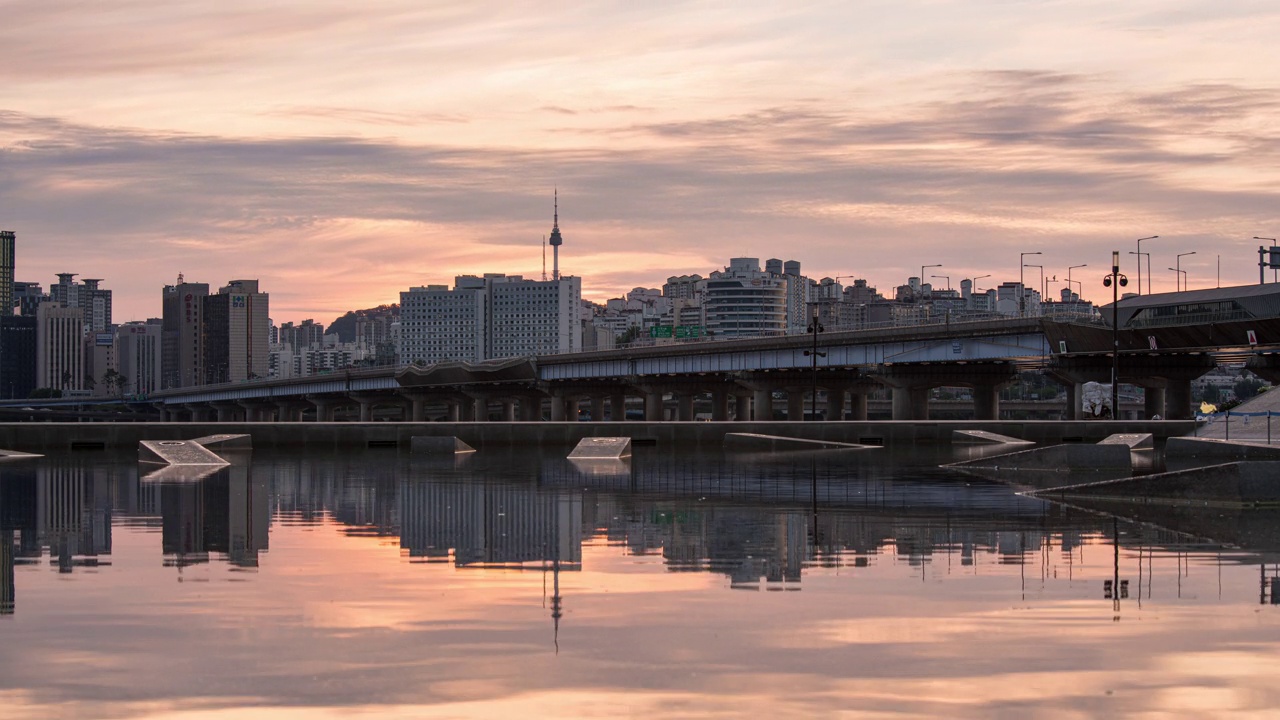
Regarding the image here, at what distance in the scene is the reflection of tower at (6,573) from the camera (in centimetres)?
1425

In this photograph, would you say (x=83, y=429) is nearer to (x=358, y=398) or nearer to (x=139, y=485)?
(x=139, y=485)

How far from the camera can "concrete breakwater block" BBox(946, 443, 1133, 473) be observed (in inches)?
1469

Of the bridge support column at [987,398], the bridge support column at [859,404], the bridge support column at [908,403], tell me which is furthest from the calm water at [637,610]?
the bridge support column at [859,404]

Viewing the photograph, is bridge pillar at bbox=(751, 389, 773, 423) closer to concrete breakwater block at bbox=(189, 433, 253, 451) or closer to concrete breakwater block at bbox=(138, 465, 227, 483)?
concrete breakwater block at bbox=(189, 433, 253, 451)

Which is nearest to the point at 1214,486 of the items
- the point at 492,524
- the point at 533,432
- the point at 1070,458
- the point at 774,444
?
the point at 1070,458

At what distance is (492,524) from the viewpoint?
2330cm

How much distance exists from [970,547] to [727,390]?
429ft

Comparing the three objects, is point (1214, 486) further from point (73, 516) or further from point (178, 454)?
point (178, 454)

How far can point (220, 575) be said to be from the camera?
16828 millimetres

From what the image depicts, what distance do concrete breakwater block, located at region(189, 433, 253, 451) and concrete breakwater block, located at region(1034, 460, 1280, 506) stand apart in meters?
35.0

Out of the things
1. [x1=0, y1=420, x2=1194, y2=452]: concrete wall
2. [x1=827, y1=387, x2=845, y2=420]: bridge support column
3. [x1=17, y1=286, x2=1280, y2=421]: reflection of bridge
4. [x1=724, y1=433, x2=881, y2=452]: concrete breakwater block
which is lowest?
[x1=724, y1=433, x2=881, y2=452]: concrete breakwater block

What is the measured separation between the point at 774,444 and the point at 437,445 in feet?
46.5

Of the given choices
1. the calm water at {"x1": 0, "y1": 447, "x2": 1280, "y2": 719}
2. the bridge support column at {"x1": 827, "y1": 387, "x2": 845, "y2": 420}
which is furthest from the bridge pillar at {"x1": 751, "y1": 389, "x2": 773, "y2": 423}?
the calm water at {"x1": 0, "y1": 447, "x2": 1280, "y2": 719}

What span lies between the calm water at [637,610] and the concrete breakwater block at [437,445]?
26154 millimetres
